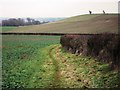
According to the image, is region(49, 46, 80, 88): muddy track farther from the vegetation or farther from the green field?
A: the vegetation

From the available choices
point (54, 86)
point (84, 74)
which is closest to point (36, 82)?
point (54, 86)

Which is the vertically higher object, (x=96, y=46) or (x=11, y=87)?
(x=96, y=46)

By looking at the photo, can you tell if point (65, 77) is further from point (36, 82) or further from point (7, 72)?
point (7, 72)

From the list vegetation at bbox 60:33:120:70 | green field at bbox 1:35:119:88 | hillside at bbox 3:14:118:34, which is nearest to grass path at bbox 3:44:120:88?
green field at bbox 1:35:119:88

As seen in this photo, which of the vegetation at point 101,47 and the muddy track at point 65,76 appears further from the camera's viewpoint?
the vegetation at point 101,47

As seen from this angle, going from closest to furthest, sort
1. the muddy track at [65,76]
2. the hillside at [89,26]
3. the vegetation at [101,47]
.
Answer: the muddy track at [65,76] < the vegetation at [101,47] < the hillside at [89,26]

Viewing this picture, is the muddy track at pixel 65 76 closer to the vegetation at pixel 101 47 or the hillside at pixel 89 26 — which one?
the vegetation at pixel 101 47

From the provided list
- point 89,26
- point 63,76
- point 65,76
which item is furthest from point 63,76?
point 89,26

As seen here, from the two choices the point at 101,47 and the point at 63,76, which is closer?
the point at 63,76

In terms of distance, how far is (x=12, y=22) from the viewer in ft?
489

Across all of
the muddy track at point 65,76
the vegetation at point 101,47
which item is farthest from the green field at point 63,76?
the vegetation at point 101,47

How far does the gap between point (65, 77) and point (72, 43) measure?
15459 mm

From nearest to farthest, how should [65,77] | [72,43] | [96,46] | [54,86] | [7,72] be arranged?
[54,86]
[65,77]
[7,72]
[96,46]
[72,43]

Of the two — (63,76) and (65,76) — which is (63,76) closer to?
(63,76)
